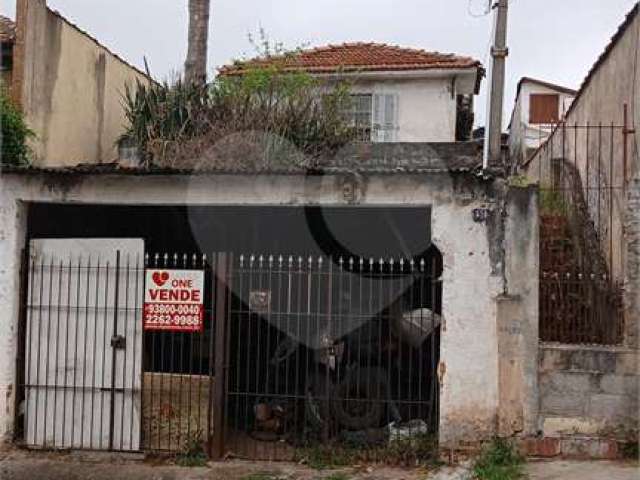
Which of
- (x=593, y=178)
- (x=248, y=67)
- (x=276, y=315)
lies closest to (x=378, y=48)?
(x=248, y=67)

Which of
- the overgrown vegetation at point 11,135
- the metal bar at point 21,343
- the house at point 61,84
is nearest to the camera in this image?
the metal bar at point 21,343

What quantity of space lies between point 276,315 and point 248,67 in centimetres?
645

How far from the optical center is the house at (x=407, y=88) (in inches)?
625

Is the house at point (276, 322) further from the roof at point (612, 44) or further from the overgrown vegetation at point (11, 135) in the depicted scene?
the roof at point (612, 44)

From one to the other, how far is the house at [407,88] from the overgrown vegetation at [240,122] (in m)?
4.33

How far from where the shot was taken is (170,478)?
23.6ft

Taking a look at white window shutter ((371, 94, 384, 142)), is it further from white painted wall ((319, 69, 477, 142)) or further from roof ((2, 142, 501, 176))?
roof ((2, 142, 501, 176))

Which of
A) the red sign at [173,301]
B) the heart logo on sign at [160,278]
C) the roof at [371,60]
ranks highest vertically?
the roof at [371,60]

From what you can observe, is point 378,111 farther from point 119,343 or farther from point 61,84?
point 119,343

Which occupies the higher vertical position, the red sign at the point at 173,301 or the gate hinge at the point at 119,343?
the red sign at the point at 173,301

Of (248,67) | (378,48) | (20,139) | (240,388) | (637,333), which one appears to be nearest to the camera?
(637,333)

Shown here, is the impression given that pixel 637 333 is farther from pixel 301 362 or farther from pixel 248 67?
pixel 248 67

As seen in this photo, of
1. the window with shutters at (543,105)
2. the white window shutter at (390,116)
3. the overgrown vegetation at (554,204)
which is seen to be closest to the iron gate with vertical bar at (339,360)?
the overgrown vegetation at (554,204)

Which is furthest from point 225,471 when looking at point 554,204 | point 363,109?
point 363,109
